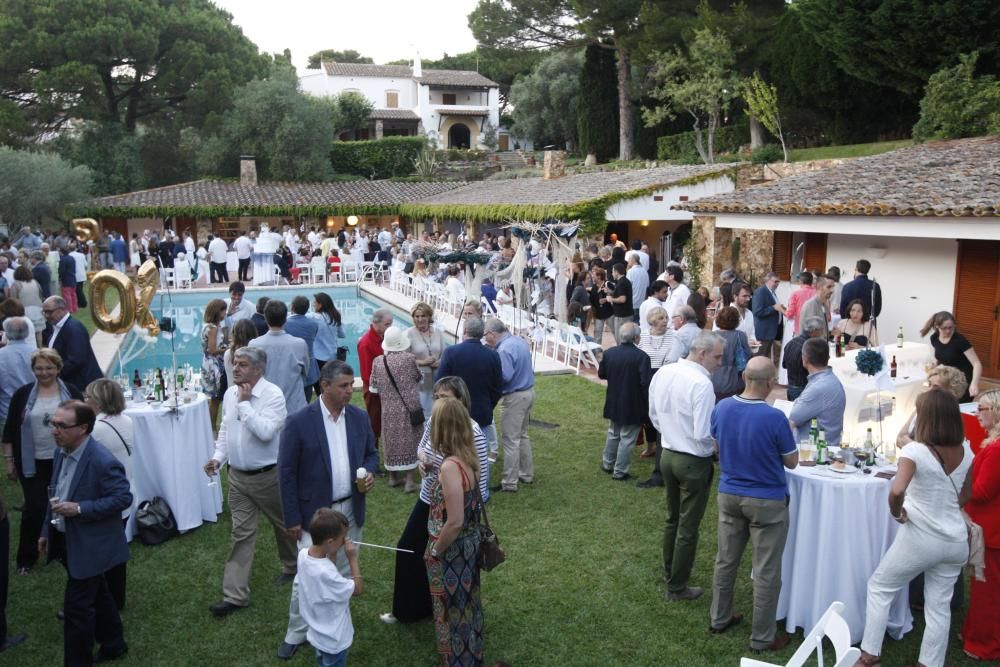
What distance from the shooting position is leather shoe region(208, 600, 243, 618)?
529 cm

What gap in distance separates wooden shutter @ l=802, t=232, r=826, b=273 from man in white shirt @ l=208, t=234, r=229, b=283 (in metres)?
17.1

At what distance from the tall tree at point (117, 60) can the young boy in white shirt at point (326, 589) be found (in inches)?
1465

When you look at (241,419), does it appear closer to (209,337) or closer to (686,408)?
(686,408)

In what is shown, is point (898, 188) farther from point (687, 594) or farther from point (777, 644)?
point (777, 644)

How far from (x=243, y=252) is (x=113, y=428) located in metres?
21.0

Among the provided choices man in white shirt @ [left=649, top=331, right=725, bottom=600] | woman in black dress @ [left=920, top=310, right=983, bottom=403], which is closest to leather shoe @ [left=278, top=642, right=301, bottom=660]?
man in white shirt @ [left=649, top=331, right=725, bottom=600]

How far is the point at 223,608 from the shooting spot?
209 inches

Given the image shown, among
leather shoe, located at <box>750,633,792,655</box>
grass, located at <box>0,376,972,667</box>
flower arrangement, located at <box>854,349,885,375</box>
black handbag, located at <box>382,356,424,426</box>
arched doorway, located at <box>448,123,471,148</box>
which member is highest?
arched doorway, located at <box>448,123,471,148</box>

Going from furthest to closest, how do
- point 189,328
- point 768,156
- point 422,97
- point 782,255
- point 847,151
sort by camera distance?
point 422,97, point 768,156, point 847,151, point 189,328, point 782,255

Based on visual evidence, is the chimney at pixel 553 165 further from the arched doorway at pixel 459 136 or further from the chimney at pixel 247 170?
the arched doorway at pixel 459 136

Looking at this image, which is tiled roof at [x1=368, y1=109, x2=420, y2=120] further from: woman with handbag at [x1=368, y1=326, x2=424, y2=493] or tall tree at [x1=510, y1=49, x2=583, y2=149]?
woman with handbag at [x1=368, y1=326, x2=424, y2=493]

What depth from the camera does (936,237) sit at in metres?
11.4

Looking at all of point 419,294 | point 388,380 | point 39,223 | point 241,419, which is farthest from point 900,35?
point 39,223

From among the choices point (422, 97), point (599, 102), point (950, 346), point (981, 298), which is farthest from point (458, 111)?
point (950, 346)
